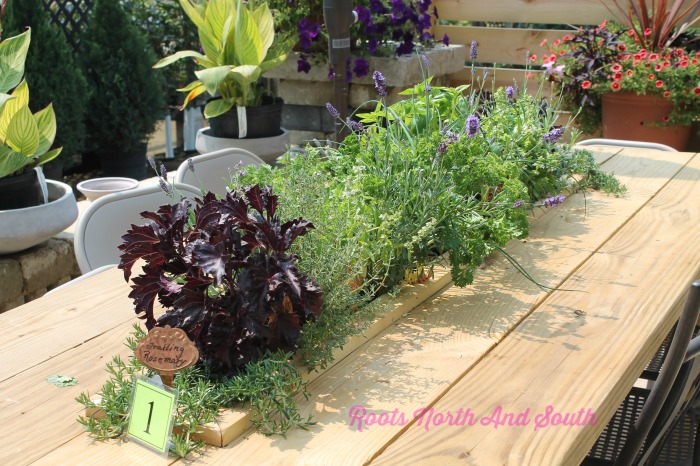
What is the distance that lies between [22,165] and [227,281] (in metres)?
1.88

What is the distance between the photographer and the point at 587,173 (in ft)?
7.91

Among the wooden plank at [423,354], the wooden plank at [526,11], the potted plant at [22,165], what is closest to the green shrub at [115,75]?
the wooden plank at [526,11]

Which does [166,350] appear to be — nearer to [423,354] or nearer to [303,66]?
[423,354]

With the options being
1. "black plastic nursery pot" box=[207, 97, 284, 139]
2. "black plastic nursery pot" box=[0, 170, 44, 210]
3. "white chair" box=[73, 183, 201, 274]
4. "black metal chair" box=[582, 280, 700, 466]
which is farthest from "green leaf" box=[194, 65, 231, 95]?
"black metal chair" box=[582, 280, 700, 466]

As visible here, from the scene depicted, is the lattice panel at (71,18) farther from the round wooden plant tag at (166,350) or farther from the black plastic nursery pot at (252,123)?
the round wooden plant tag at (166,350)

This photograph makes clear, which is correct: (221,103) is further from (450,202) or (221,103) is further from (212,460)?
(212,460)

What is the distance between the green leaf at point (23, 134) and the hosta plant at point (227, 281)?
160 centimetres

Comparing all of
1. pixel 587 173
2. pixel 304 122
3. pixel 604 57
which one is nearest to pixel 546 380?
pixel 587 173

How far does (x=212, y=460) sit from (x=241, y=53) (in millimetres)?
3153

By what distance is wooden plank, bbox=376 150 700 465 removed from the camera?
1.08m

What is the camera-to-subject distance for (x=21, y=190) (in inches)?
112

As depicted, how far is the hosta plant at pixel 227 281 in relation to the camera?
3.82 ft

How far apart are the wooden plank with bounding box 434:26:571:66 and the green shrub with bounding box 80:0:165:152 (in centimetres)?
215

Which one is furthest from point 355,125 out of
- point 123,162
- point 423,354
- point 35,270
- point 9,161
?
point 123,162
